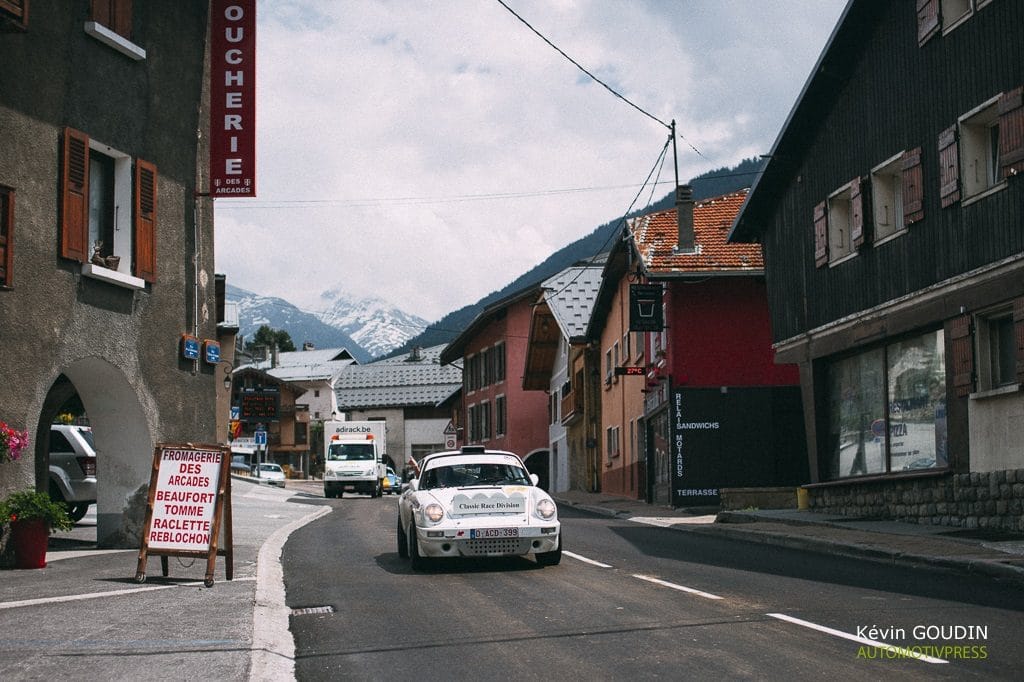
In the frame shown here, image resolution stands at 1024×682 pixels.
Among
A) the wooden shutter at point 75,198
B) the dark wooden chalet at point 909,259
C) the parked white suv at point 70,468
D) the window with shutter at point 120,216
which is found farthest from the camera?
the parked white suv at point 70,468

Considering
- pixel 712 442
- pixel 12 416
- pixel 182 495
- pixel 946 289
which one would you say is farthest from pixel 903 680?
pixel 712 442

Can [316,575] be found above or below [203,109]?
below

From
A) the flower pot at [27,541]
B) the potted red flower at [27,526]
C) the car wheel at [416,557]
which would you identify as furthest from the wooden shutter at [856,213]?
the flower pot at [27,541]

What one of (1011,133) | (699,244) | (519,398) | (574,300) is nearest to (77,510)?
(1011,133)

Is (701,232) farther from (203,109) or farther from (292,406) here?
(292,406)

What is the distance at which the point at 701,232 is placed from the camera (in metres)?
34.0

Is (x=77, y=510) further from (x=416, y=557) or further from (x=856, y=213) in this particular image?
(x=856, y=213)

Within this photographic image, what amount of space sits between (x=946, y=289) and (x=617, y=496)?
83.0ft

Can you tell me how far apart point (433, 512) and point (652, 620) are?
5.21 m

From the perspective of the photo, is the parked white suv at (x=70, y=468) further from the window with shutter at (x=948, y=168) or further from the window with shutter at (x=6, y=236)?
the window with shutter at (x=948, y=168)

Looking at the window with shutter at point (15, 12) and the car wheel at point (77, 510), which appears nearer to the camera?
the window with shutter at point (15, 12)

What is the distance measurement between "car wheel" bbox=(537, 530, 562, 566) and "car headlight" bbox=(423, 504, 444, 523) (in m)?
1.33

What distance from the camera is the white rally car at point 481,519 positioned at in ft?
45.8

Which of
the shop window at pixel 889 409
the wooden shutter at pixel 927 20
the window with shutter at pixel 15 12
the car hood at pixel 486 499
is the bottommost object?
the car hood at pixel 486 499
